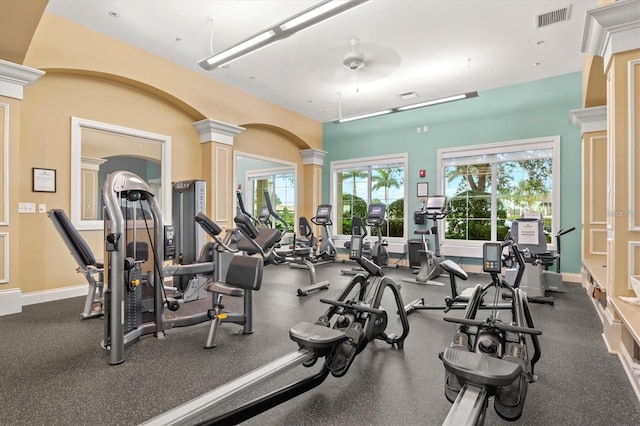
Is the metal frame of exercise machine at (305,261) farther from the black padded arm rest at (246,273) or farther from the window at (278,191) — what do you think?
the window at (278,191)

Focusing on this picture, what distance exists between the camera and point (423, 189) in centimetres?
768

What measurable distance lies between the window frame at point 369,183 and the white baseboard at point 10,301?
6.49 m

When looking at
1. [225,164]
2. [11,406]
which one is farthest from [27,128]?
[11,406]

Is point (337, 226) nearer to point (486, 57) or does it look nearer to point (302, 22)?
point (486, 57)

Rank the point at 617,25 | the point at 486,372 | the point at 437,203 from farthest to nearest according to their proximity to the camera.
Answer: the point at 437,203 → the point at 617,25 → the point at 486,372

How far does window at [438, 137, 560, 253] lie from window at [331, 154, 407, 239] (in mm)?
1070

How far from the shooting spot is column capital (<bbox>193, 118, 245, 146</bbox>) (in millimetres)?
6289

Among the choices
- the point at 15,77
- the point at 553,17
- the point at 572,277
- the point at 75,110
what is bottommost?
the point at 572,277

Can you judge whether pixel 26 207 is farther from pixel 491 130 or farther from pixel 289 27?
pixel 491 130

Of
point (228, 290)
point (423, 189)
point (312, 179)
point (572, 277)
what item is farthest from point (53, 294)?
point (572, 277)

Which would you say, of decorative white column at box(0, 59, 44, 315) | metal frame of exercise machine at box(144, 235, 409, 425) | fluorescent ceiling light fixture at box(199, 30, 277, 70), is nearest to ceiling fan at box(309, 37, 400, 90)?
fluorescent ceiling light fixture at box(199, 30, 277, 70)

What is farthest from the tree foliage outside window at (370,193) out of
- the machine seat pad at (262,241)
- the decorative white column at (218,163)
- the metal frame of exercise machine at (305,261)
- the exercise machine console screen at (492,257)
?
the exercise machine console screen at (492,257)

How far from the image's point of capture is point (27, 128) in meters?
4.44

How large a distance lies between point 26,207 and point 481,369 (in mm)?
5505
